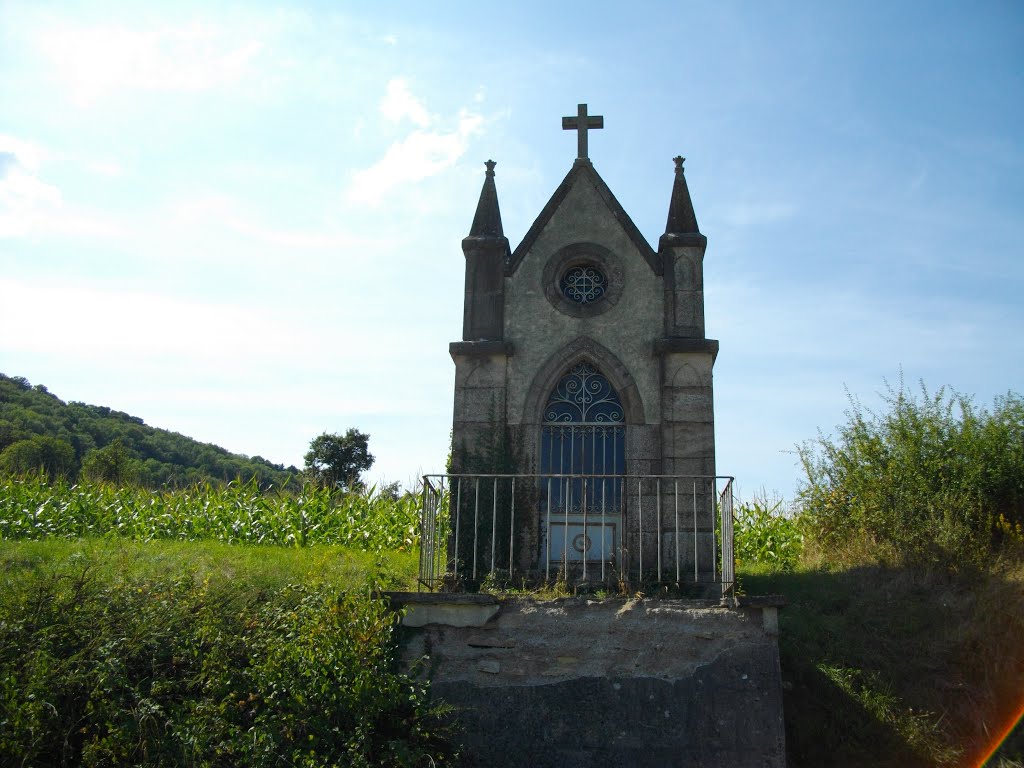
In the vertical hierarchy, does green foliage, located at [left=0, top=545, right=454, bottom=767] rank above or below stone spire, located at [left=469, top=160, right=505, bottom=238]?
below

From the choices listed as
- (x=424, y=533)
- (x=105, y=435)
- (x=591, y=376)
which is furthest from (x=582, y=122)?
(x=105, y=435)

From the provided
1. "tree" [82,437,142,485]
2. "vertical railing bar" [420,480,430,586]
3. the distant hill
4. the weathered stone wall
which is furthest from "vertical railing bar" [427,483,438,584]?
the distant hill

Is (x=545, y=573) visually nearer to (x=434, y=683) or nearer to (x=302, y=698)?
(x=434, y=683)

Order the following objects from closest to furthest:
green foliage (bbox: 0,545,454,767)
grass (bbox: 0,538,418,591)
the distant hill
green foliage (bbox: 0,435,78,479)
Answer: green foliage (bbox: 0,545,454,767), grass (bbox: 0,538,418,591), green foliage (bbox: 0,435,78,479), the distant hill

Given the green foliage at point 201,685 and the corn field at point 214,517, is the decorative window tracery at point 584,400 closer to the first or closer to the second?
the green foliage at point 201,685

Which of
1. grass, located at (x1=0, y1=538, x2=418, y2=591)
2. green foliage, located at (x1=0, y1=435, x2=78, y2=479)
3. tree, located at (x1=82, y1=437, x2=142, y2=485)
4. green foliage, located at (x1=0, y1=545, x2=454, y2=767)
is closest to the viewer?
green foliage, located at (x1=0, y1=545, x2=454, y2=767)

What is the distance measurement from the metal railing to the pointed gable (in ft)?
9.31

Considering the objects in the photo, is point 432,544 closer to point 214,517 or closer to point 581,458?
point 581,458

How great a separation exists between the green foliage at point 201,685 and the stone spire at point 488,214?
553cm

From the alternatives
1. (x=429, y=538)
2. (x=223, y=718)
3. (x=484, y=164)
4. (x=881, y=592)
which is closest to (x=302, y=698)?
(x=223, y=718)

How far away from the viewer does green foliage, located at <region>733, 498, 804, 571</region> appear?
1356 centimetres

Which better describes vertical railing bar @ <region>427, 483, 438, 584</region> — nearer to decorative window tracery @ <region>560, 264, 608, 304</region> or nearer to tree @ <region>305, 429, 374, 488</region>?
decorative window tracery @ <region>560, 264, 608, 304</region>

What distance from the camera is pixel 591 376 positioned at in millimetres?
10672

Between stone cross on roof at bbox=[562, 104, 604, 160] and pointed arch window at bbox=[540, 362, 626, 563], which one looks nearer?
pointed arch window at bbox=[540, 362, 626, 563]
